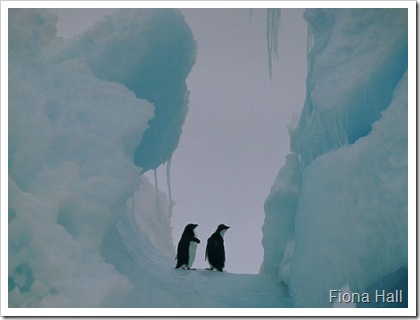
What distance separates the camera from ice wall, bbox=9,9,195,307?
5.80 metres

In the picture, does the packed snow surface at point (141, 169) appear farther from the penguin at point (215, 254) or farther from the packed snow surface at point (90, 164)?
the penguin at point (215, 254)

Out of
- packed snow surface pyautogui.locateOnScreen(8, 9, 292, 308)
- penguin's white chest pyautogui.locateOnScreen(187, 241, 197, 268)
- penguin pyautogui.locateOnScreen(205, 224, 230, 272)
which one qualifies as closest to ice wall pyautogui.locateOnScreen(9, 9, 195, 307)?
packed snow surface pyautogui.locateOnScreen(8, 9, 292, 308)

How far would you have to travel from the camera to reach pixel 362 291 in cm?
618

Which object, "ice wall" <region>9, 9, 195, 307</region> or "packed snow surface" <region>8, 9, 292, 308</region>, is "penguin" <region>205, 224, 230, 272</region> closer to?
"packed snow surface" <region>8, 9, 292, 308</region>

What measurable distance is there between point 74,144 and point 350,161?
108 inches

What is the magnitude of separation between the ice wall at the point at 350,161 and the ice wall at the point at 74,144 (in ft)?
5.97

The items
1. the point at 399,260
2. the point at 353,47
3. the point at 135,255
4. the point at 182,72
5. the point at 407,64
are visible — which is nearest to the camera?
the point at 399,260

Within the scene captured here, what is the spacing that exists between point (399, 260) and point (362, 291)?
48cm

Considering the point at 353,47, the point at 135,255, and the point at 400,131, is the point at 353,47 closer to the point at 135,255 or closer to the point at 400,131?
the point at 400,131

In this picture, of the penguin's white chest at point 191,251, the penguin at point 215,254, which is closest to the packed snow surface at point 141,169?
the penguin's white chest at point 191,251

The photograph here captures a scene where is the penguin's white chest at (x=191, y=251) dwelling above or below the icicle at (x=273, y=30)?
below

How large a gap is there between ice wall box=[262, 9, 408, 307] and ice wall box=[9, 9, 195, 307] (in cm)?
182

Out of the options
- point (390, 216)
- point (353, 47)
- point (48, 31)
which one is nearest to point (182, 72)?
point (48, 31)

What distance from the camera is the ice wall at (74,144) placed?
19.0ft
